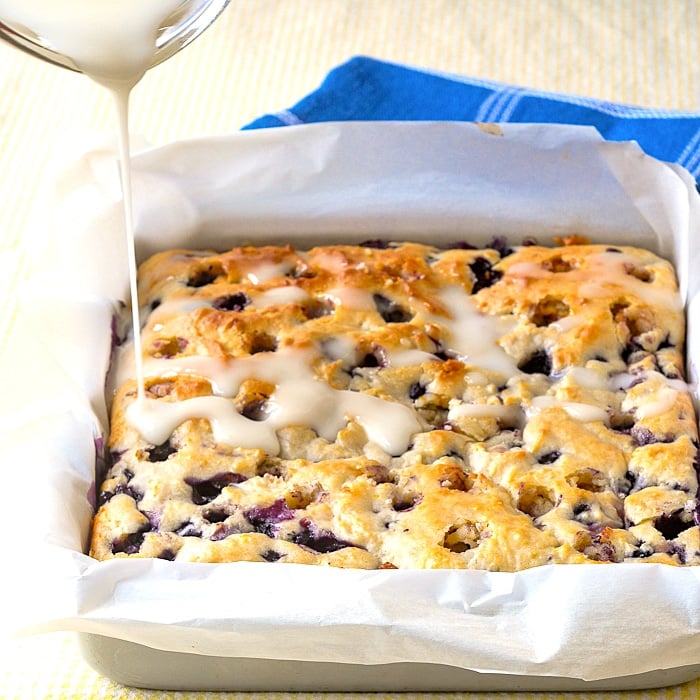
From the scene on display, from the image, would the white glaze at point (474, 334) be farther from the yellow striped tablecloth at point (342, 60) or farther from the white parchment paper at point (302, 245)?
the yellow striped tablecloth at point (342, 60)

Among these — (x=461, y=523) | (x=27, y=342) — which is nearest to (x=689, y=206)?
(x=461, y=523)

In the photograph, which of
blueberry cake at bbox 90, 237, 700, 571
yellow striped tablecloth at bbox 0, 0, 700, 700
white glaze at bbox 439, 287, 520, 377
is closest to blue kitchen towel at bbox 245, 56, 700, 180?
yellow striped tablecloth at bbox 0, 0, 700, 700

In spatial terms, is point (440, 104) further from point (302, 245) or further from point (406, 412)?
point (406, 412)

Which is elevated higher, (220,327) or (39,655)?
(220,327)

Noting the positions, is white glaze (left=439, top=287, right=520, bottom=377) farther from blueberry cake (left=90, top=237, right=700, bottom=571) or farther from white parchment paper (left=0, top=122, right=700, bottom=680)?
white parchment paper (left=0, top=122, right=700, bottom=680)

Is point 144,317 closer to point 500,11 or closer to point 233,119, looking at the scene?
point 233,119

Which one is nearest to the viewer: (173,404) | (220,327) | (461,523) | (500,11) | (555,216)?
(461,523)
